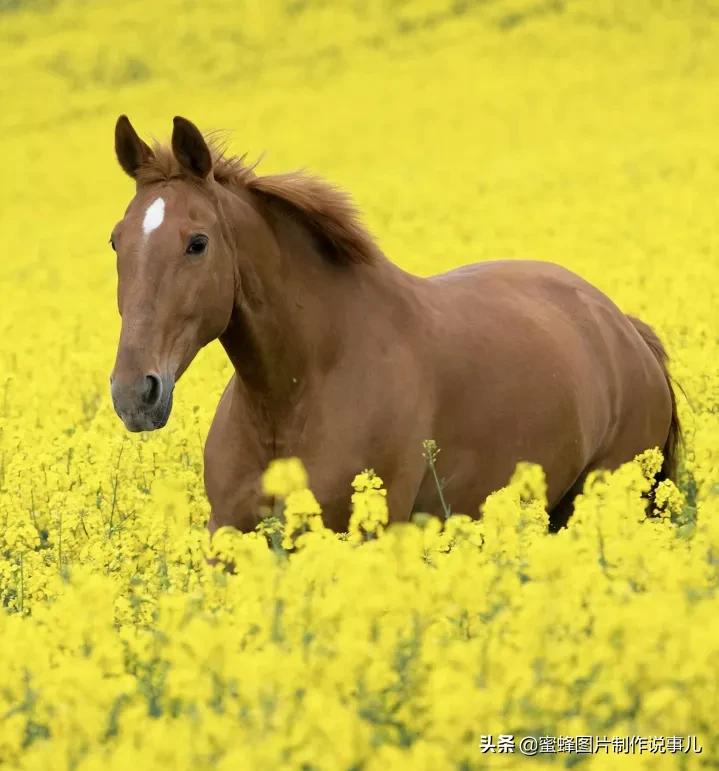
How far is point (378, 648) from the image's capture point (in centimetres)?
372

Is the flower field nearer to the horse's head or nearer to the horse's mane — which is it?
the horse's head

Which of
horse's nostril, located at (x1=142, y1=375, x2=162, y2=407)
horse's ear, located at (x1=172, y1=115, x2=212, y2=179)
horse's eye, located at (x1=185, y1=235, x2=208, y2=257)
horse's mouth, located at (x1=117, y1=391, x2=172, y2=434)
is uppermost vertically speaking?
horse's ear, located at (x1=172, y1=115, x2=212, y2=179)

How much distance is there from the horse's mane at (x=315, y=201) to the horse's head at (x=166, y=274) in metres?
0.15

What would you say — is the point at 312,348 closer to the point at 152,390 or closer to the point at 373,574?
the point at 152,390

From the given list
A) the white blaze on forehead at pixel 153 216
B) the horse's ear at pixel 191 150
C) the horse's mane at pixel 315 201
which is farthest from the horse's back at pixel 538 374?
the white blaze on forehead at pixel 153 216

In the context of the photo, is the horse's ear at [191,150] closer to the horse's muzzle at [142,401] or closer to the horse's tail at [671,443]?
the horse's muzzle at [142,401]

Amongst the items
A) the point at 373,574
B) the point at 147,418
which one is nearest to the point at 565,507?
the point at 147,418

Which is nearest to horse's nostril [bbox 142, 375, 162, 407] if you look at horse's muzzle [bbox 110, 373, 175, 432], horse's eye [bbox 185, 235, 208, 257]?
horse's muzzle [bbox 110, 373, 175, 432]

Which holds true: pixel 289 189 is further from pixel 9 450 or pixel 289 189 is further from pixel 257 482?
pixel 9 450

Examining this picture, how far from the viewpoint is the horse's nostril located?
5.25 meters

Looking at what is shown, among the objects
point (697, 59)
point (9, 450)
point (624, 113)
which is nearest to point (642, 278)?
point (9, 450)

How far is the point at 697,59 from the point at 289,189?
26777mm

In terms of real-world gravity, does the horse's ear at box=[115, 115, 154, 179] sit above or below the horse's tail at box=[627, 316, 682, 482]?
above

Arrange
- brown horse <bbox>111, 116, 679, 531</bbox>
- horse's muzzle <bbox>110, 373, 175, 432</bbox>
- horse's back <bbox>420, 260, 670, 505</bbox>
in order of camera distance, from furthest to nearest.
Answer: horse's back <bbox>420, 260, 670, 505</bbox>
brown horse <bbox>111, 116, 679, 531</bbox>
horse's muzzle <bbox>110, 373, 175, 432</bbox>
